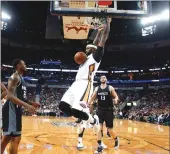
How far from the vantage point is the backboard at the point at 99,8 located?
4.93 m

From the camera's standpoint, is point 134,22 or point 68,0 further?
point 134,22

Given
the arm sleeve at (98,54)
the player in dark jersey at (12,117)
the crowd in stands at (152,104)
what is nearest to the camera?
the player in dark jersey at (12,117)

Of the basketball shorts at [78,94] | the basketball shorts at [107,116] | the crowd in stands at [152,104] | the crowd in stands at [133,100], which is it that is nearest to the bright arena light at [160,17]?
the basketball shorts at [107,116]

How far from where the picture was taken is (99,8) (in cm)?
501

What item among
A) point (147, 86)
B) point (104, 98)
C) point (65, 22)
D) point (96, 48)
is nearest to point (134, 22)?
point (147, 86)

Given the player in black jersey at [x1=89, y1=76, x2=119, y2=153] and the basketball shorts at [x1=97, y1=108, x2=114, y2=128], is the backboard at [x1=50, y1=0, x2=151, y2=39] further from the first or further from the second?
the basketball shorts at [x1=97, y1=108, x2=114, y2=128]

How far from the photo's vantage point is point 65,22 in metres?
10.3

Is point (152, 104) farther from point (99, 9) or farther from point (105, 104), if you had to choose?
point (99, 9)

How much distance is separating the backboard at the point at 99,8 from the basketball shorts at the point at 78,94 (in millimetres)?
1541

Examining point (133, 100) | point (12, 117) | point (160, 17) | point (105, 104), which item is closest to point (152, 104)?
point (133, 100)

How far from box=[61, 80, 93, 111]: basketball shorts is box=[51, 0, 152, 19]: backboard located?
60.6 inches

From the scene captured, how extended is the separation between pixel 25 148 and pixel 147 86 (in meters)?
35.9

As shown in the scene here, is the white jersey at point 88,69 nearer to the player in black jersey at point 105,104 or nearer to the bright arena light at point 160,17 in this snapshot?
the player in black jersey at point 105,104

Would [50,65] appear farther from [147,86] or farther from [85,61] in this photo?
[85,61]
